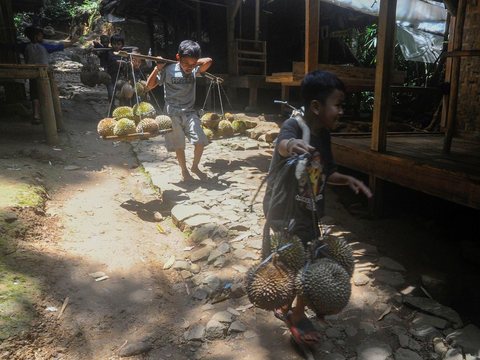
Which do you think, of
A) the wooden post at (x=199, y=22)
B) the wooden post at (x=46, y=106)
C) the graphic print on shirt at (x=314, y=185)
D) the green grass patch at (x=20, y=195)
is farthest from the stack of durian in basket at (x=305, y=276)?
the wooden post at (x=199, y=22)

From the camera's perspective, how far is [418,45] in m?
11.5

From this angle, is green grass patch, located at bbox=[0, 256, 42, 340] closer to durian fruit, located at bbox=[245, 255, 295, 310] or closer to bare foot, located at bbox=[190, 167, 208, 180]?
durian fruit, located at bbox=[245, 255, 295, 310]

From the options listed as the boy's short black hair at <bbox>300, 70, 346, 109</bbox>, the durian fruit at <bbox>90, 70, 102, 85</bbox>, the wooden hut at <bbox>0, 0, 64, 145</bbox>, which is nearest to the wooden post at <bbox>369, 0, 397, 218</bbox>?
the boy's short black hair at <bbox>300, 70, 346, 109</bbox>

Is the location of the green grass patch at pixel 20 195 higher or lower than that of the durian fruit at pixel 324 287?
lower

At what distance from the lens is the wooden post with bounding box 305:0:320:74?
413cm

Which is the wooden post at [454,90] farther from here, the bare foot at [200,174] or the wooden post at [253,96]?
the wooden post at [253,96]

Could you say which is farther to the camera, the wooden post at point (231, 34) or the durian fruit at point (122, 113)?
the wooden post at point (231, 34)

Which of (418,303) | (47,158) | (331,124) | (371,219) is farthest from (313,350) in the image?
(47,158)

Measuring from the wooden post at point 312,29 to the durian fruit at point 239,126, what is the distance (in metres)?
3.93

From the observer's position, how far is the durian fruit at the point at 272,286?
1.68m

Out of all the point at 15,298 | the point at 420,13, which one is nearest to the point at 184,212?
the point at 15,298

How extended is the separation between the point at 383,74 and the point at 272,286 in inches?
107

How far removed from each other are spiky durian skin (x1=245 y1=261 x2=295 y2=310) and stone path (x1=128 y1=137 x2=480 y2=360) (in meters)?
0.82

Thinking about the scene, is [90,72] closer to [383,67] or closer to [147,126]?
[147,126]
